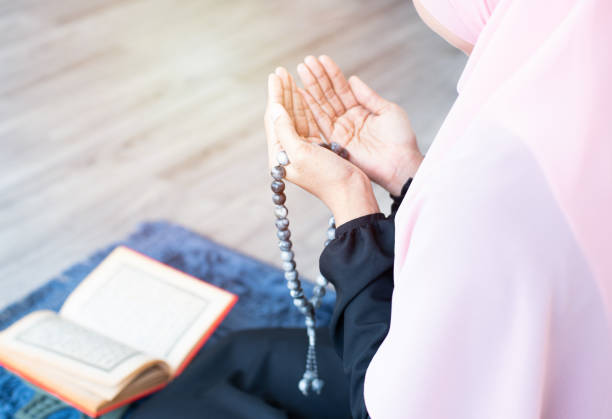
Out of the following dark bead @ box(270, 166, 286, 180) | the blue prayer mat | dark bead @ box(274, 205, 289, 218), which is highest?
dark bead @ box(270, 166, 286, 180)

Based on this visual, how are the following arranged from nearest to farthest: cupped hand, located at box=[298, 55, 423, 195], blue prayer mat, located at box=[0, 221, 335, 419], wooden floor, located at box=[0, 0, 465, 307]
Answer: cupped hand, located at box=[298, 55, 423, 195] < blue prayer mat, located at box=[0, 221, 335, 419] < wooden floor, located at box=[0, 0, 465, 307]

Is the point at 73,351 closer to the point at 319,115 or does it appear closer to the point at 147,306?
the point at 147,306

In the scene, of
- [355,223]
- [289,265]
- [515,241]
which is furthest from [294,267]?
[515,241]

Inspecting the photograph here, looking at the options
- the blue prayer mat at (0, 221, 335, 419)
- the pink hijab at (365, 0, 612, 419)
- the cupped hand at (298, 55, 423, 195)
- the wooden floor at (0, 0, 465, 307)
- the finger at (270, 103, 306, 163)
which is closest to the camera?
the pink hijab at (365, 0, 612, 419)

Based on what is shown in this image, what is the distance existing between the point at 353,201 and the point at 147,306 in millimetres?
705

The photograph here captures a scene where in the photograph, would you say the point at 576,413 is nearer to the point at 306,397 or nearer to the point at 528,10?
the point at 528,10

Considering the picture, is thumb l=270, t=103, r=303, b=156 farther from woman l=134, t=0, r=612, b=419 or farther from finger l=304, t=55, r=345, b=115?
woman l=134, t=0, r=612, b=419

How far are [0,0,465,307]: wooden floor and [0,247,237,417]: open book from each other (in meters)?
0.44

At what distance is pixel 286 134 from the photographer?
86cm

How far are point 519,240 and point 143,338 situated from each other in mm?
985

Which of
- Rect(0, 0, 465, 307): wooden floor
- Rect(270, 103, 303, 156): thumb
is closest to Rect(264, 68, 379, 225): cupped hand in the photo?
Rect(270, 103, 303, 156): thumb

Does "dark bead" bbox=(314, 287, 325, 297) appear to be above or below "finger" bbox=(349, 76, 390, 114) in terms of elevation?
below

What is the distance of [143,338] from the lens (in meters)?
1.29

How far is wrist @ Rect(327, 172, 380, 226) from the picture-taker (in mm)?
807
